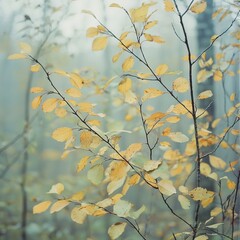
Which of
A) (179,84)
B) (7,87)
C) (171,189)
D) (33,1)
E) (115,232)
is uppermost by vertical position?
(33,1)

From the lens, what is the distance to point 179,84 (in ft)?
2.68

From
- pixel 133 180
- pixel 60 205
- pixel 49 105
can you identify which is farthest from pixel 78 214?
pixel 49 105

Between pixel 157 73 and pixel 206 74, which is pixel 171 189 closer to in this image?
pixel 157 73

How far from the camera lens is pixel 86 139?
79cm

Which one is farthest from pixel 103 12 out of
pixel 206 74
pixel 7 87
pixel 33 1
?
pixel 7 87

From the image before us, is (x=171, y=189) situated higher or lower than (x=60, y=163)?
higher

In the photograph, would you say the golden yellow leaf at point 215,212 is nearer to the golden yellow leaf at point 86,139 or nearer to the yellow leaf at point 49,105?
the golden yellow leaf at point 86,139

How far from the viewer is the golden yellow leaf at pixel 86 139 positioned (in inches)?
30.8

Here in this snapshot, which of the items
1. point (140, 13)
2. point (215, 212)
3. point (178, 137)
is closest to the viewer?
point (140, 13)

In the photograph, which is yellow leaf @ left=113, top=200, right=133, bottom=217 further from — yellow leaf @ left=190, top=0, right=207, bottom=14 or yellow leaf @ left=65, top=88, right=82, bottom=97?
yellow leaf @ left=190, top=0, right=207, bottom=14

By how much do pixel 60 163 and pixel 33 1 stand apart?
9246 mm

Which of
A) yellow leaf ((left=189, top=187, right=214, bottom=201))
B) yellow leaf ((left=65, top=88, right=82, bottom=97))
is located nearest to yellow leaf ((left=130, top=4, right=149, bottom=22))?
yellow leaf ((left=65, top=88, right=82, bottom=97))

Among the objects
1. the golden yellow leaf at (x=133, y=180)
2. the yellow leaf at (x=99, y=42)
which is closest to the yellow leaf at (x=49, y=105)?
the yellow leaf at (x=99, y=42)

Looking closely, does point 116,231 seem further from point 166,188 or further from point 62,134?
point 62,134
